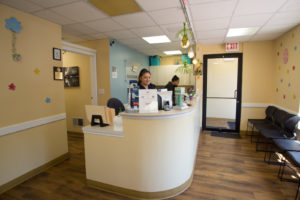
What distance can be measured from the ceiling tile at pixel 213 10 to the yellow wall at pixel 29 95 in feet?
8.50

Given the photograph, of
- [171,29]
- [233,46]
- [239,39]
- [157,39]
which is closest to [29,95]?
[171,29]

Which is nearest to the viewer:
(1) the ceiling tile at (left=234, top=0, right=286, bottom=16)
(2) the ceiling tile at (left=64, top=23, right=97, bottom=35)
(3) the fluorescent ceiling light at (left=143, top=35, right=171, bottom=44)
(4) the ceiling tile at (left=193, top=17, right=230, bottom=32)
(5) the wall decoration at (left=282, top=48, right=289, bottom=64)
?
(1) the ceiling tile at (left=234, top=0, right=286, bottom=16)

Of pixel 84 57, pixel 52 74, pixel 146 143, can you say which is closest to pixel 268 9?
pixel 146 143

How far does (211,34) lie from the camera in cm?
390

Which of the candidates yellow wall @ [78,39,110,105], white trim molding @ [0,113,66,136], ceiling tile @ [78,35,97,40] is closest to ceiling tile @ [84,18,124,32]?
ceiling tile @ [78,35,97,40]

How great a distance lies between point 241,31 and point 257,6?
1.34 m

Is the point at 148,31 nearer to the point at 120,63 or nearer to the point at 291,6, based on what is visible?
the point at 120,63

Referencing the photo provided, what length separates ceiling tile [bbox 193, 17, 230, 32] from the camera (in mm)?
3042

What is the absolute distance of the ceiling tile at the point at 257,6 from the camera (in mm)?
2357

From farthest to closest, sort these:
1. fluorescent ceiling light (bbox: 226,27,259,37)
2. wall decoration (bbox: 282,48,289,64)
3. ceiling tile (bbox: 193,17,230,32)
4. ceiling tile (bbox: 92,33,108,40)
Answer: ceiling tile (bbox: 92,33,108,40) → wall decoration (bbox: 282,48,289,64) → fluorescent ceiling light (bbox: 226,27,259,37) → ceiling tile (bbox: 193,17,230,32)

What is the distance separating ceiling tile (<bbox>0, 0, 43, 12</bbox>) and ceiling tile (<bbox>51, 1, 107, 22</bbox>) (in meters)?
0.24

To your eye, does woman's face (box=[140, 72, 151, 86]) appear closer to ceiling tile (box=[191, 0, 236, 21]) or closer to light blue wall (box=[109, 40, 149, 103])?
ceiling tile (box=[191, 0, 236, 21])

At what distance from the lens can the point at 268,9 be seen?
258 centimetres

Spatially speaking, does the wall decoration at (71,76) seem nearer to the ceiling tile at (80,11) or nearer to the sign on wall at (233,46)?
the ceiling tile at (80,11)
